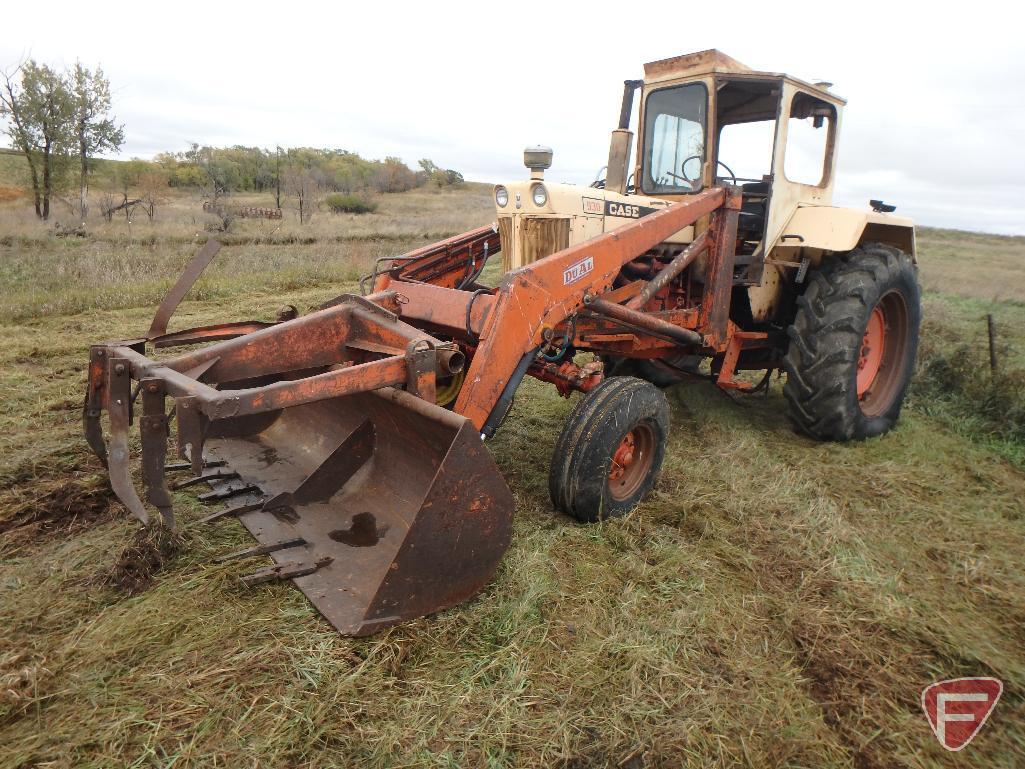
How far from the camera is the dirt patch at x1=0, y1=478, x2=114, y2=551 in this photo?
307cm

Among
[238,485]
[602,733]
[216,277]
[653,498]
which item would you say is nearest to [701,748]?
[602,733]

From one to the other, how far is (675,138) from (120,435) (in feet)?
13.5

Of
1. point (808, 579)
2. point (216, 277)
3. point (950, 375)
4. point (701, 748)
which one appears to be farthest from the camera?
point (216, 277)

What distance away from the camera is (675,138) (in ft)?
15.7

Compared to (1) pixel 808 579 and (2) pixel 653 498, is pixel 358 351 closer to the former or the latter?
(2) pixel 653 498

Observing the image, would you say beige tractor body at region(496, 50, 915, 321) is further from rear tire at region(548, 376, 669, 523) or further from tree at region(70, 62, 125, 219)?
tree at region(70, 62, 125, 219)

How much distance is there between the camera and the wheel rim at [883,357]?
5.16 meters

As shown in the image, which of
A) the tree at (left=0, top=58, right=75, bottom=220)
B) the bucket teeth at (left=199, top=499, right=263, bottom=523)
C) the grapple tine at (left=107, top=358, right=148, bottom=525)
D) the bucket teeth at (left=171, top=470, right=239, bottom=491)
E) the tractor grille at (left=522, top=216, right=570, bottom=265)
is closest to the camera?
the grapple tine at (left=107, top=358, right=148, bottom=525)

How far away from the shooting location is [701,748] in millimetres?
2059

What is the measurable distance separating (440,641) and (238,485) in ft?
5.02

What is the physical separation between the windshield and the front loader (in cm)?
2

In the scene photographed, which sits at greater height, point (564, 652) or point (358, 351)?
point (358, 351)

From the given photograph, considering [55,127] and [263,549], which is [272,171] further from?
[263,549]

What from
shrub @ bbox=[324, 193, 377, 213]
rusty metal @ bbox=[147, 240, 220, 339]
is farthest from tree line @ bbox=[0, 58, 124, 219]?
rusty metal @ bbox=[147, 240, 220, 339]
